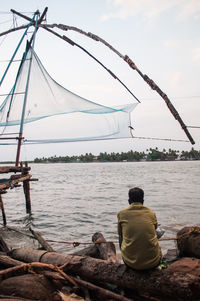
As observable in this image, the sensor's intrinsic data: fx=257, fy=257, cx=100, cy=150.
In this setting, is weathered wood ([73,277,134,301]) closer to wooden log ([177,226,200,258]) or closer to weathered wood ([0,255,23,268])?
weathered wood ([0,255,23,268])

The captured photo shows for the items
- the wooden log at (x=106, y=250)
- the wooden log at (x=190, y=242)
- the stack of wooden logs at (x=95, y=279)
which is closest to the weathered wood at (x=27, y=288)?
the stack of wooden logs at (x=95, y=279)

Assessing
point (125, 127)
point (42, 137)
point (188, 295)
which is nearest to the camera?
point (188, 295)

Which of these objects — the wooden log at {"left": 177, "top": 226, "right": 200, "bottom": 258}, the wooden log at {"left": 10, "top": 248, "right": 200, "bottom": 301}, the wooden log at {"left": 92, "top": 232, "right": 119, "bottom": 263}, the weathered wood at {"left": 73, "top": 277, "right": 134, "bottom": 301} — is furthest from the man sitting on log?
the wooden log at {"left": 92, "top": 232, "right": 119, "bottom": 263}

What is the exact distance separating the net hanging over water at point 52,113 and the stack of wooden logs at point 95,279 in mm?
3740

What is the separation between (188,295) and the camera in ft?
10.6

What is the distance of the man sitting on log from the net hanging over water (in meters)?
3.52

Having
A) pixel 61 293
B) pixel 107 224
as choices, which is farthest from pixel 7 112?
pixel 61 293

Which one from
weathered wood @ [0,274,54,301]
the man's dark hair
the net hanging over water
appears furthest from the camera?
the net hanging over water

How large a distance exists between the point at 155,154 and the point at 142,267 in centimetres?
15614

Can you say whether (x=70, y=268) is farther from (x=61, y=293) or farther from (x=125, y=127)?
(x=125, y=127)

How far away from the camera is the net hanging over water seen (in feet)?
25.2

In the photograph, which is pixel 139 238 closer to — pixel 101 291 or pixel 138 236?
pixel 138 236

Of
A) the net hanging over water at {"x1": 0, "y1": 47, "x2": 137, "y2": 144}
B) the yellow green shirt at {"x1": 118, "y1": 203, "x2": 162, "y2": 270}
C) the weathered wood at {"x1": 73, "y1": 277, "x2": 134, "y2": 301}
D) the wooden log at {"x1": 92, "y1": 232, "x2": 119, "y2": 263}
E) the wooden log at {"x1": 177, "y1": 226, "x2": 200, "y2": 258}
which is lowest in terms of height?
the weathered wood at {"x1": 73, "y1": 277, "x2": 134, "y2": 301}

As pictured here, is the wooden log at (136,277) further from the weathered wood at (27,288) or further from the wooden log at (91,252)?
the wooden log at (91,252)
